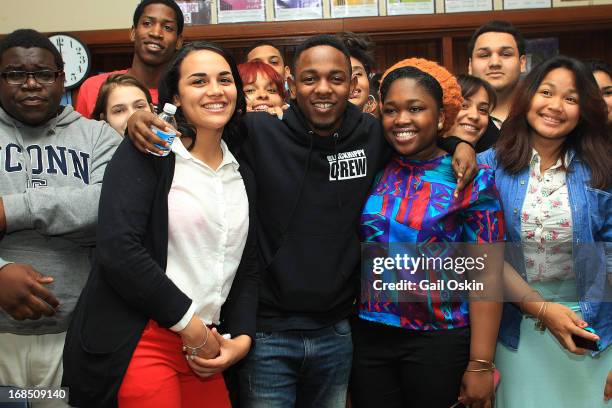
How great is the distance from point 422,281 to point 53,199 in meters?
1.26

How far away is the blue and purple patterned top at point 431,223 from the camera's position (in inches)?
82.7

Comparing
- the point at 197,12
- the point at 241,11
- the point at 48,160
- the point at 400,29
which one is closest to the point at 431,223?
the point at 48,160

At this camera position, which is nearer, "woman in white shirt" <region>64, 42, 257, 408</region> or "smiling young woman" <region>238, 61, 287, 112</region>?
"woman in white shirt" <region>64, 42, 257, 408</region>

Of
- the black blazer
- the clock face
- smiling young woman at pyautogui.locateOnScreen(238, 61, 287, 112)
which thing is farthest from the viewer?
the clock face

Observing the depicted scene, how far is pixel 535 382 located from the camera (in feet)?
7.37

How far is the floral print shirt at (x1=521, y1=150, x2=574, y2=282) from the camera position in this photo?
2.23m

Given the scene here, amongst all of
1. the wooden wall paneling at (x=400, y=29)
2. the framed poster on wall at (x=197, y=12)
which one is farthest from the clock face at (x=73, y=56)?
the framed poster on wall at (x=197, y=12)

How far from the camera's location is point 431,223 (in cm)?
209

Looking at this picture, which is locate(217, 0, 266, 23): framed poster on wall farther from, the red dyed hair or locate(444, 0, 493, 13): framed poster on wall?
the red dyed hair

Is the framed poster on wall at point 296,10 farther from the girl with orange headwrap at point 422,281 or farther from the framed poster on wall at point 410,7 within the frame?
the girl with orange headwrap at point 422,281

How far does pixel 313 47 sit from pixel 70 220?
101 cm

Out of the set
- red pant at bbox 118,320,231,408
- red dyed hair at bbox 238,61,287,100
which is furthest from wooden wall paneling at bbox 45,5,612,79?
red pant at bbox 118,320,231,408

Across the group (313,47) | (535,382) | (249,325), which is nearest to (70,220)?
(249,325)

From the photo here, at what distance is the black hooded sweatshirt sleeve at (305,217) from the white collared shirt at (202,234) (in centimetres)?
17
